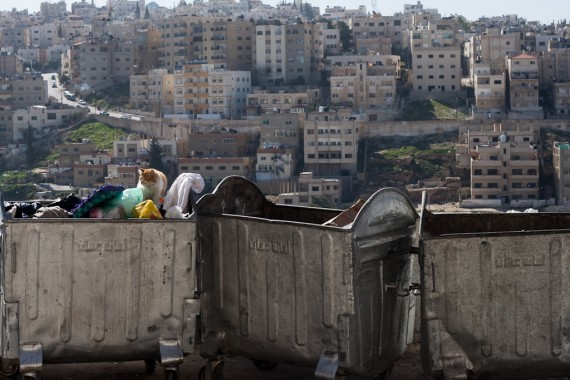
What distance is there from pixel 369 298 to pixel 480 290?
410 millimetres

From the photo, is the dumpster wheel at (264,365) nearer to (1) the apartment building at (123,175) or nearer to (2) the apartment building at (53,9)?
(1) the apartment building at (123,175)

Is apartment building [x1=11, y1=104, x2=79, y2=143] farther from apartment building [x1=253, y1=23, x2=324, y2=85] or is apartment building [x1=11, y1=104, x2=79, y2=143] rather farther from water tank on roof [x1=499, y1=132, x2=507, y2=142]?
water tank on roof [x1=499, y1=132, x2=507, y2=142]

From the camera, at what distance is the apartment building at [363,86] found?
59.8m

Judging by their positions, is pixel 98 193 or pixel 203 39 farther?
pixel 203 39

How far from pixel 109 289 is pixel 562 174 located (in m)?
45.1

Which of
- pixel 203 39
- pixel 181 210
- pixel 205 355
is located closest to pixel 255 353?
pixel 205 355

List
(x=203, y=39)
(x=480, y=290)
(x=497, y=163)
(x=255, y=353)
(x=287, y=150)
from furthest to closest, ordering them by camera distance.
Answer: (x=203, y=39) < (x=287, y=150) < (x=497, y=163) < (x=255, y=353) < (x=480, y=290)

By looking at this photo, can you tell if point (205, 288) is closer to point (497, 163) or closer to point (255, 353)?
point (255, 353)

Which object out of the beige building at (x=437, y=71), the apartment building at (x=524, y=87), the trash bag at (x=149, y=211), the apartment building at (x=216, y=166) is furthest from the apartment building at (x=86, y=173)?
the trash bag at (x=149, y=211)

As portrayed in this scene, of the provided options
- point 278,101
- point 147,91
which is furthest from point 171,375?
point 147,91

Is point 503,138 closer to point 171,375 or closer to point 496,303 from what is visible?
point 171,375

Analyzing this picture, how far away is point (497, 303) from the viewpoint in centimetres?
548

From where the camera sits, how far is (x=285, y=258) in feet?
18.8

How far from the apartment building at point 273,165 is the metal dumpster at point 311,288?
4785cm
